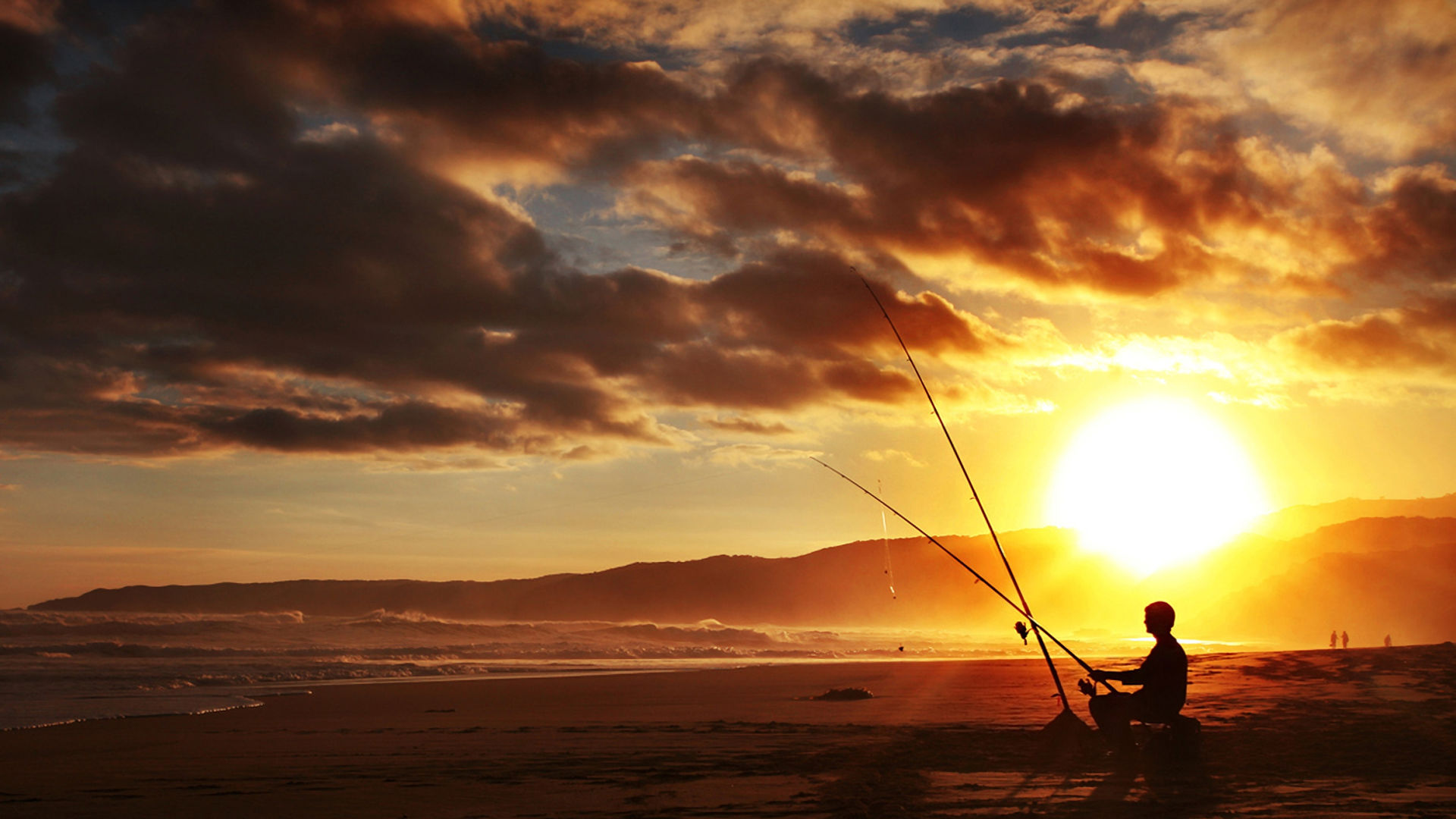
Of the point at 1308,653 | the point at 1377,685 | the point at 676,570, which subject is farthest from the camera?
the point at 676,570

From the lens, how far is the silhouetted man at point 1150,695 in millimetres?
7074

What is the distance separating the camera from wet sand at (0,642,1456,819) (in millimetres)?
5797

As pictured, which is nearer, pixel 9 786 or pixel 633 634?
pixel 9 786

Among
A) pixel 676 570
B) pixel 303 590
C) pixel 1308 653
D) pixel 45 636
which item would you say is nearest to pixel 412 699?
pixel 1308 653

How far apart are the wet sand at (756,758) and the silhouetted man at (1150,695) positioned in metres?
0.29

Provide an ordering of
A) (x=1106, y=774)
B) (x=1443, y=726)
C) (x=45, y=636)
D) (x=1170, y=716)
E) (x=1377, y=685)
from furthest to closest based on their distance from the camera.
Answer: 1. (x=45, y=636)
2. (x=1377, y=685)
3. (x=1443, y=726)
4. (x=1170, y=716)
5. (x=1106, y=774)

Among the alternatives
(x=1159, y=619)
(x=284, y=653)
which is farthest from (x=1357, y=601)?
(x=1159, y=619)

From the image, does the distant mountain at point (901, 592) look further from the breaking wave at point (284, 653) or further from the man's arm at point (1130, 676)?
the man's arm at point (1130, 676)

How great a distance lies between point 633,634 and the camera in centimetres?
4747

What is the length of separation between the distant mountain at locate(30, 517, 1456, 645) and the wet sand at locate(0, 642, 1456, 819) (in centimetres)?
5330

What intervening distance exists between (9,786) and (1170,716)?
844 cm

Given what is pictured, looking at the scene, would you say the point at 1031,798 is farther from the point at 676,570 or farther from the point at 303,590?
the point at 676,570

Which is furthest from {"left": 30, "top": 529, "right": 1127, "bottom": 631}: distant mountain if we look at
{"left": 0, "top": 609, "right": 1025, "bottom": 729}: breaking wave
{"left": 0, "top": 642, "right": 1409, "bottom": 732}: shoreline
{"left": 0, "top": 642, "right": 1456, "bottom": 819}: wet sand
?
{"left": 0, "top": 642, "right": 1456, "bottom": 819}: wet sand

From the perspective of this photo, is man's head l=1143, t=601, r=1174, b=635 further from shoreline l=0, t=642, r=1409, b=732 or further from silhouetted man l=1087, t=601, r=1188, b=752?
shoreline l=0, t=642, r=1409, b=732
